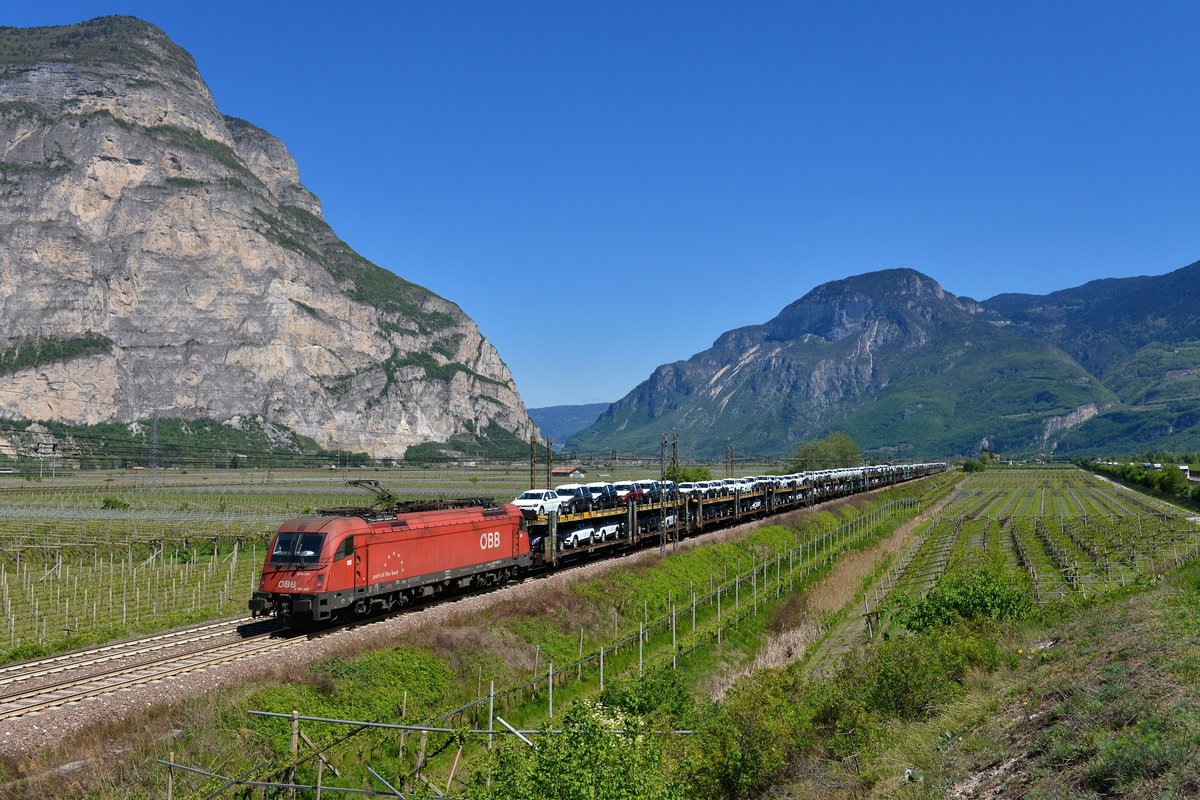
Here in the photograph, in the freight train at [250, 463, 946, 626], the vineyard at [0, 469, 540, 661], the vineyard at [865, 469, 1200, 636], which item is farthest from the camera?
the vineyard at [865, 469, 1200, 636]

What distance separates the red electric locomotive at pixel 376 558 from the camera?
2858cm

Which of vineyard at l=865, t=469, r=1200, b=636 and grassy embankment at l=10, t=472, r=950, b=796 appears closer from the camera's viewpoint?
grassy embankment at l=10, t=472, r=950, b=796

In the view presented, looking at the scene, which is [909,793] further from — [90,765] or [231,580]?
[231,580]

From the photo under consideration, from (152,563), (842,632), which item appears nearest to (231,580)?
(152,563)

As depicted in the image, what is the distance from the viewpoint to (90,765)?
687 inches

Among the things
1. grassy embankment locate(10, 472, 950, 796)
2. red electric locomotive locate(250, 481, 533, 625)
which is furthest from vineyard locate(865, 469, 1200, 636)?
red electric locomotive locate(250, 481, 533, 625)

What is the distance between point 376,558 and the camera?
3131 centimetres

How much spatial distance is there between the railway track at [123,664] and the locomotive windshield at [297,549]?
2741mm

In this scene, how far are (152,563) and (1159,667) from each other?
2123 inches

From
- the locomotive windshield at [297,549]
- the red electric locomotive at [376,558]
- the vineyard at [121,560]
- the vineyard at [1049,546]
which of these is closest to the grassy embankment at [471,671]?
the red electric locomotive at [376,558]

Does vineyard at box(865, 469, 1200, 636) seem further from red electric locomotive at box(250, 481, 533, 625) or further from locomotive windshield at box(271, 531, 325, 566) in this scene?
locomotive windshield at box(271, 531, 325, 566)

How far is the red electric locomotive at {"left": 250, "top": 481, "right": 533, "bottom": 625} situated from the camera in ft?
93.8

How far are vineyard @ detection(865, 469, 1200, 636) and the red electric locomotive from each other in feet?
63.1

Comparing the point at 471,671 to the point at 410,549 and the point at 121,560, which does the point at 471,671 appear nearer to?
the point at 410,549
